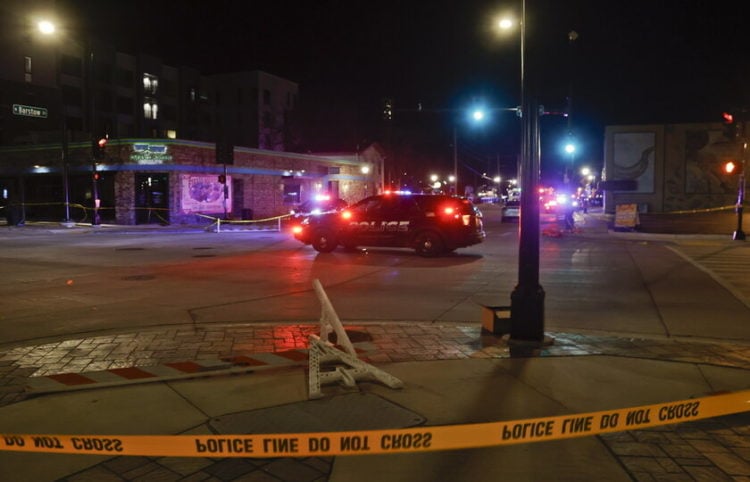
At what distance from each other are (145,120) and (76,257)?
51998mm

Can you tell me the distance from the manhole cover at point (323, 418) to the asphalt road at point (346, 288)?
12.0ft

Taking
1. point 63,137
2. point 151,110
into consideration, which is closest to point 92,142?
point 63,137

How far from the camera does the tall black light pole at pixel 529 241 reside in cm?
709

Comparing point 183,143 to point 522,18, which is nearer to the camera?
point 522,18

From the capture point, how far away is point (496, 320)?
7.56m

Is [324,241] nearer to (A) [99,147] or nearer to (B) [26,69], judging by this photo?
(A) [99,147]

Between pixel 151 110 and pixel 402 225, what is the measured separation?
5580cm

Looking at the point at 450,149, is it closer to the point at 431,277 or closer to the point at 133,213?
the point at 133,213

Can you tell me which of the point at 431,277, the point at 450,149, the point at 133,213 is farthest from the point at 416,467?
the point at 450,149

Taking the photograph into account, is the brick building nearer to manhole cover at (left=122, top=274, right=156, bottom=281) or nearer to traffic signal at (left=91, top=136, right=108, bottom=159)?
traffic signal at (left=91, top=136, right=108, bottom=159)

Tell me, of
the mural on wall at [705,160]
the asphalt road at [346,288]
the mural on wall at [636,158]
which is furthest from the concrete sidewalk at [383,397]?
the mural on wall at [705,160]

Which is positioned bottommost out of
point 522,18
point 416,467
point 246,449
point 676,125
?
point 416,467

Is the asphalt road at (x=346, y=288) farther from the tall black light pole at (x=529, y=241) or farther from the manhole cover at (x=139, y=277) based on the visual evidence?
the tall black light pole at (x=529, y=241)

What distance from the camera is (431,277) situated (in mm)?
13125
